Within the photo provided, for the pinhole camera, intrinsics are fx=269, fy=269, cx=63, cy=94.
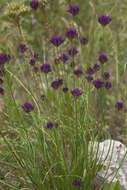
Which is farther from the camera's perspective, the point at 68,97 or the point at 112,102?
the point at 112,102

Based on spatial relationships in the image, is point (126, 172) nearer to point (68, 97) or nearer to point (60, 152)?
point (60, 152)

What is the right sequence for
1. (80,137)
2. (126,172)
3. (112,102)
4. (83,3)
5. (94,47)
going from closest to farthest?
(80,137) → (126,172) → (112,102) → (94,47) → (83,3)

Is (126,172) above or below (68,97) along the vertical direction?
below

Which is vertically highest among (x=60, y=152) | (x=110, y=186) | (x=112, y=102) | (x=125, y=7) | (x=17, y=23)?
(x=17, y=23)

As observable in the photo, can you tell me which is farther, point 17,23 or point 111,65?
point 111,65

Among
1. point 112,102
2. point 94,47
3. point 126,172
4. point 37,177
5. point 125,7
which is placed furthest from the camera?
point 125,7

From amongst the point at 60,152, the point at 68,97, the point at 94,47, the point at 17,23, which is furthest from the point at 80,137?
the point at 94,47

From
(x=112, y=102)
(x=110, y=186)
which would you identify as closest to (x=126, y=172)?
(x=110, y=186)

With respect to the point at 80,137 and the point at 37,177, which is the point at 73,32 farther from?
the point at 37,177

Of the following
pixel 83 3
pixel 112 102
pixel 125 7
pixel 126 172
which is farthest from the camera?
pixel 83 3
